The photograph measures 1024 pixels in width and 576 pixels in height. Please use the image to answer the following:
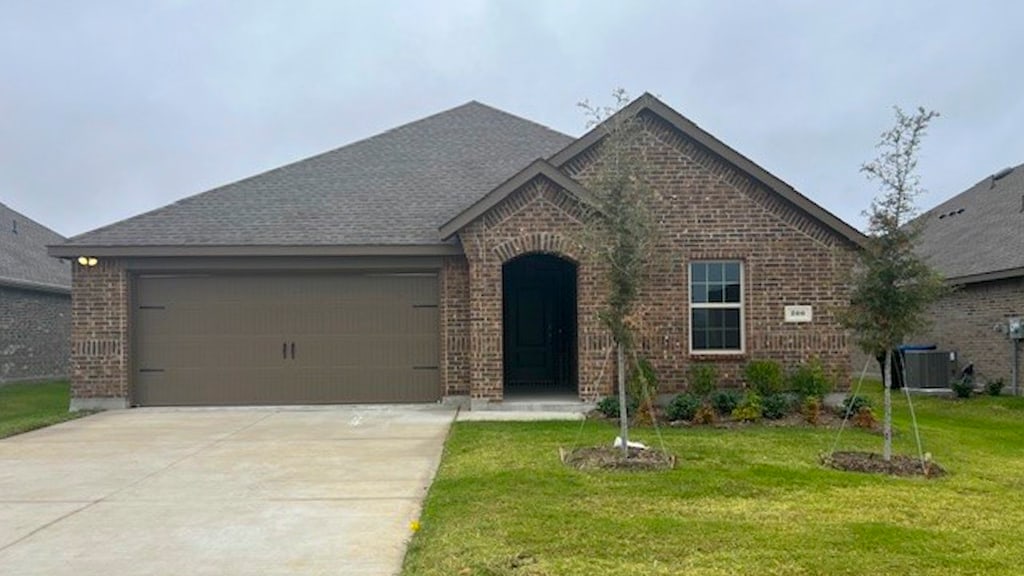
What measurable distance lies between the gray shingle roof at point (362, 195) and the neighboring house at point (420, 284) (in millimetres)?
56

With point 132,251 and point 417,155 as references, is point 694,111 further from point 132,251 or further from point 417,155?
point 132,251

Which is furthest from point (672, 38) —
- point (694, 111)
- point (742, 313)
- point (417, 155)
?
point (742, 313)

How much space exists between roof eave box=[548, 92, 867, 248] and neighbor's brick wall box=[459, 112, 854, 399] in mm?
Answer: 140

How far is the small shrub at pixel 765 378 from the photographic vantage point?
38.8 ft

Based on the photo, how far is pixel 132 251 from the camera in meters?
12.8

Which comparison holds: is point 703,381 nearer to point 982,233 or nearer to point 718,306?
point 718,306

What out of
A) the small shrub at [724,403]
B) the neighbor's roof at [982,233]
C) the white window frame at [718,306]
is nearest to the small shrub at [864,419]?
the small shrub at [724,403]

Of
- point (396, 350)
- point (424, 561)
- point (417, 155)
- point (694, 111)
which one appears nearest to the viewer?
point (424, 561)

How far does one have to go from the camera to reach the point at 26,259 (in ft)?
68.9

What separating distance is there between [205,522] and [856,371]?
20.6 m

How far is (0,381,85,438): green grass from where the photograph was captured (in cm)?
1150

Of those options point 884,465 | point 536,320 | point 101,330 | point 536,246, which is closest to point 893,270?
point 884,465

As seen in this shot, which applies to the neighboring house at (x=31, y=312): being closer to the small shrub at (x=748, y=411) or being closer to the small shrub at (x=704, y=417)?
the small shrub at (x=704, y=417)

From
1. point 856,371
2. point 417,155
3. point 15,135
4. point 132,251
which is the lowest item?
point 856,371
